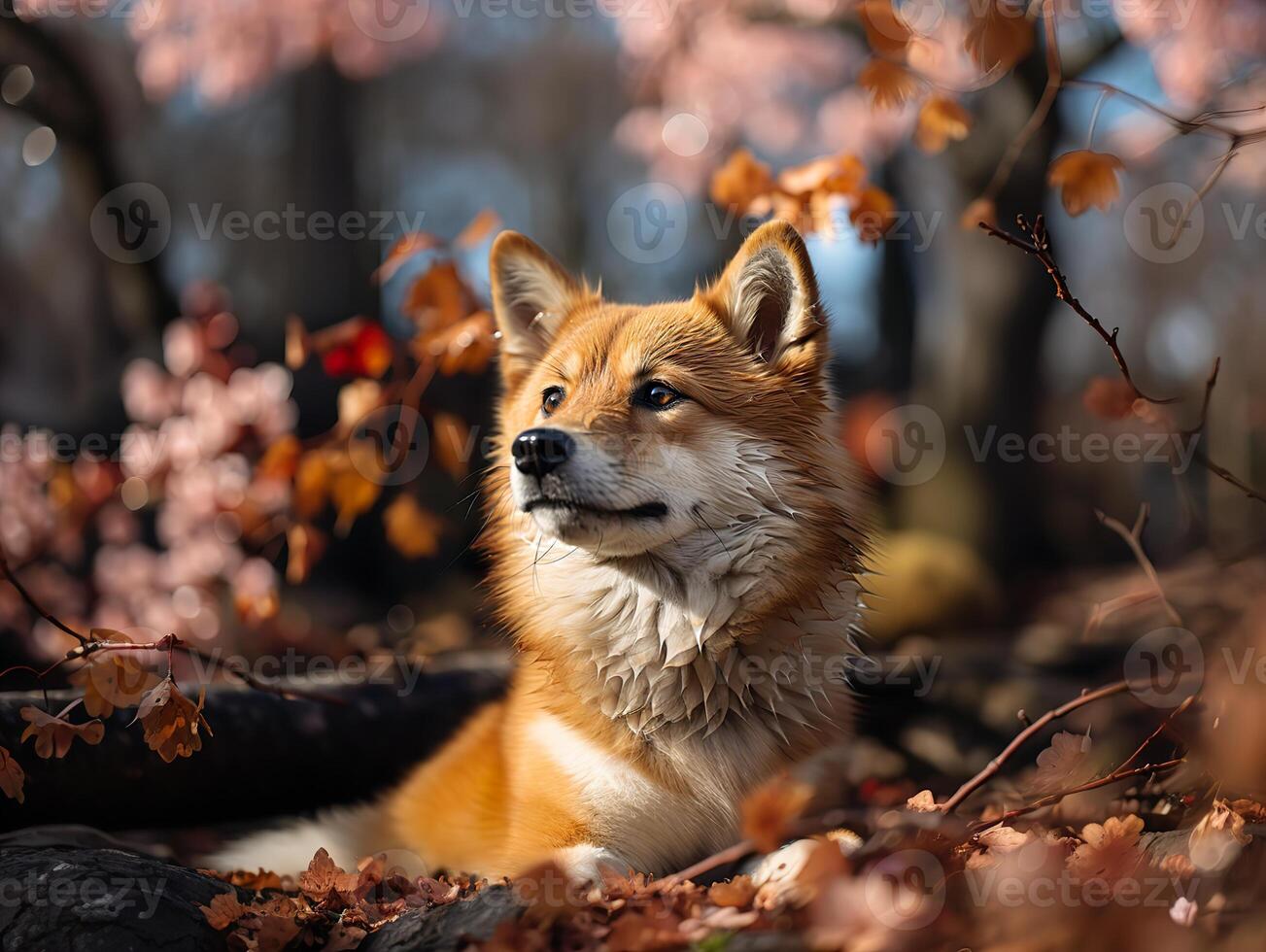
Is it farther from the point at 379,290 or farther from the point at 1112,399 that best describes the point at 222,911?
the point at 379,290

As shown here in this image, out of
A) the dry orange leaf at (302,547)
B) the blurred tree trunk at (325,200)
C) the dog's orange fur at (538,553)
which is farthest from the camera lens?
the blurred tree trunk at (325,200)

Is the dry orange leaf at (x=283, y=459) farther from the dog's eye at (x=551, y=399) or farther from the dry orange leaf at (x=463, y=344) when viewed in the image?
the dog's eye at (x=551, y=399)

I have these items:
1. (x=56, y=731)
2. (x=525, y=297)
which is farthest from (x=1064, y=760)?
(x=56, y=731)

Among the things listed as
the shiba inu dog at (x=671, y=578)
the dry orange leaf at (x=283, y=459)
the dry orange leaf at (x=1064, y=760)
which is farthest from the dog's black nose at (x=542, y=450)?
the dry orange leaf at (x=283, y=459)

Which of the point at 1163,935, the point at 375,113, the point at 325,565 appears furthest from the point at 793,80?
the point at 1163,935

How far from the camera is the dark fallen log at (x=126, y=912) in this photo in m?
1.90

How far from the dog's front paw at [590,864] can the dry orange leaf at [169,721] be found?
0.86 m

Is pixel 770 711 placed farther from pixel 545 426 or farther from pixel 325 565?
pixel 325 565

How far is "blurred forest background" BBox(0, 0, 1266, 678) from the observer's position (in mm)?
5156

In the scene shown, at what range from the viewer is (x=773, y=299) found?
2.64 metres

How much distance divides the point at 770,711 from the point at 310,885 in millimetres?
1210

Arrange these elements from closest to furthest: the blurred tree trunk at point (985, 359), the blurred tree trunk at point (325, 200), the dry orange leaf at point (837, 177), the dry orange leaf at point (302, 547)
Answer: the dry orange leaf at point (837, 177) < the dry orange leaf at point (302, 547) < the blurred tree trunk at point (985, 359) < the blurred tree trunk at point (325, 200)

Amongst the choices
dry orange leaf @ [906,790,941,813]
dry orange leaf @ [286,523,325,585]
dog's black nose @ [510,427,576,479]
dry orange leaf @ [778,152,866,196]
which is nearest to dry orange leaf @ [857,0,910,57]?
dry orange leaf @ [778,152,866,196]

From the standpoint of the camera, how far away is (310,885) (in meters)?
2.38
